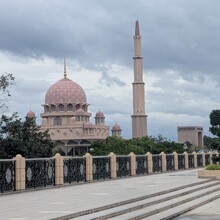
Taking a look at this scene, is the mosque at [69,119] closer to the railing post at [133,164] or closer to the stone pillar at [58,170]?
the railing post at [133,164]

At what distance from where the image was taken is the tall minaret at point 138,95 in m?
99.6

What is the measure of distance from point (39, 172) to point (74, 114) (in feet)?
258

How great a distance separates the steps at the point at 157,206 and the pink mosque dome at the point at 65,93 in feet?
263

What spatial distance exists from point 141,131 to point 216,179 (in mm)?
79066

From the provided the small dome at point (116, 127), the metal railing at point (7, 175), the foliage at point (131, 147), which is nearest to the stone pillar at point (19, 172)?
the metal railing at point (7, 175)

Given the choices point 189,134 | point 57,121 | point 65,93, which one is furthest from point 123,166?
point 189,134

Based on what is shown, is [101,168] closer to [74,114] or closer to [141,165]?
[141,165]

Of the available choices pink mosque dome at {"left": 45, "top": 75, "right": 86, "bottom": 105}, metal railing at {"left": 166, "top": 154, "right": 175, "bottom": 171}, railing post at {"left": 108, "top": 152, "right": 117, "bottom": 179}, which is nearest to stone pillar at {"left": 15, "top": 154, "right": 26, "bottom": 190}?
railing post at {"left": 108, "top": 152, "right": 117, "bottom": 179}

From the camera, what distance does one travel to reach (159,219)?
1205 centimetres

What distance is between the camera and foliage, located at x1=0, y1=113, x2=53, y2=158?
105 ft

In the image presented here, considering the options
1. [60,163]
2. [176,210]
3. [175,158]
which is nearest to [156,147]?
[175,158]

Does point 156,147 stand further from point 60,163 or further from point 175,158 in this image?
point 60,163

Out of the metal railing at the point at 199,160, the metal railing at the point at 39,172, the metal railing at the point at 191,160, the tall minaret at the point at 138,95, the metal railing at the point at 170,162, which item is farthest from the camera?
the tall minaret at the point at 138,95

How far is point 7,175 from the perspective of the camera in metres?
17.5
